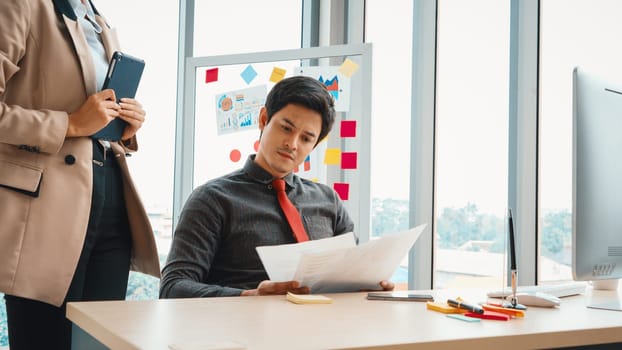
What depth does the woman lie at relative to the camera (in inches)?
52.5

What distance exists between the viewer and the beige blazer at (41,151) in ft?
4.35

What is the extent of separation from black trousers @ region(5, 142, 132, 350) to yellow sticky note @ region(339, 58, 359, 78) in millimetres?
1616

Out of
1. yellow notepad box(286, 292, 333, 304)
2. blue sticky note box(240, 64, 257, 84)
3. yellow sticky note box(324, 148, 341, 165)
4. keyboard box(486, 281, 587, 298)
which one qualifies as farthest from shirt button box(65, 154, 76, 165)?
blue sticky note box(240, 64, 257, 84)

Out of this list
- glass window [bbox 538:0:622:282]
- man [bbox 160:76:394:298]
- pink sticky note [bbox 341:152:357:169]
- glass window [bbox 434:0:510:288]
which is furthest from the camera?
pink sticky note [bbox 341:152:357:169]

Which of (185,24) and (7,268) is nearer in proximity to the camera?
(7,268)

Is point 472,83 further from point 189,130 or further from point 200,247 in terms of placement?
point 200,247

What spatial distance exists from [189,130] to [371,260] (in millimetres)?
2003

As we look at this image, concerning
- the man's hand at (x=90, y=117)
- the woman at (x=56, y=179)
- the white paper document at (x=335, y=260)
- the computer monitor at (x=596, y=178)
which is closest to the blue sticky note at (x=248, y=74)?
the woman at (x=56, y=179)

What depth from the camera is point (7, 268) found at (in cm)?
132

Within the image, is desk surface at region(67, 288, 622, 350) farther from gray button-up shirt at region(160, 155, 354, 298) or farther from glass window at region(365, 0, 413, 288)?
glass window at region(365, 0, 413, 288)

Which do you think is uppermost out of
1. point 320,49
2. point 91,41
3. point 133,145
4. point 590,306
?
point 320,49

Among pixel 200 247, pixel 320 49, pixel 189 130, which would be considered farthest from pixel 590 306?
pixel 189 130

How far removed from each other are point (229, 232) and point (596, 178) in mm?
858

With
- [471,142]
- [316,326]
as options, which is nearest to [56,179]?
[316,326]
